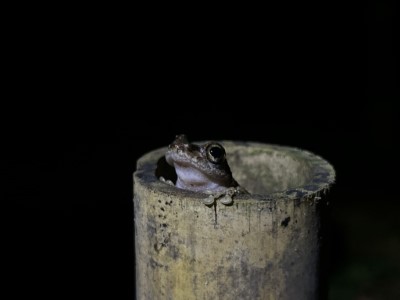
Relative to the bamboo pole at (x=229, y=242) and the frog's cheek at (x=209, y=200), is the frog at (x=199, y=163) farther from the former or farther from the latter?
the frog's cheek at (x=209, y=200)

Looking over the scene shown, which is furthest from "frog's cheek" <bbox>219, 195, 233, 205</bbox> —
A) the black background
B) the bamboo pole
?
the black background

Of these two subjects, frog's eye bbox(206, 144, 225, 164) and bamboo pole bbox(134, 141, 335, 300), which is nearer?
bamboo pole bbox(134, 141, 335, 300)

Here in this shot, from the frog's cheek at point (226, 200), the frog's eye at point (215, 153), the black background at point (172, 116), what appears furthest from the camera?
the black background at point (172, 116)

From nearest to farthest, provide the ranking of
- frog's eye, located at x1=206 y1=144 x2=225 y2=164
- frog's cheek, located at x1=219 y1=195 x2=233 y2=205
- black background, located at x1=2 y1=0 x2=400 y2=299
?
frog's cheek, located at x1=219 y1=195 x2=233 y2=205
frog's eye, located at x1=206 y1=144 x2=225 y2=164
black background, located at x1=2 y1=0 x2=400 y2=299

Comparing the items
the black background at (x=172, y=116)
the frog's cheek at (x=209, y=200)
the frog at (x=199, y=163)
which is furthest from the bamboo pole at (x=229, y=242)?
the black background at (x=172, y=116)

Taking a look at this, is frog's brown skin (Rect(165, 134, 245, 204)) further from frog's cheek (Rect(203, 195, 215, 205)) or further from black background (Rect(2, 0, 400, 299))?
black background (Rect(2, 0, 400, 299))

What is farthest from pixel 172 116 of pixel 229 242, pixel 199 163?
pixel 229 242

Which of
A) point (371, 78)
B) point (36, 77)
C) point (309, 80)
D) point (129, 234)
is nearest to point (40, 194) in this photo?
point (129, 234)
